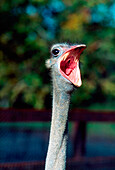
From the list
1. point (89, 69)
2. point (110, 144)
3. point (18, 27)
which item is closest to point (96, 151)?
point (110, 144)

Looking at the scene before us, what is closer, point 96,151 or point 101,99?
point 96,151

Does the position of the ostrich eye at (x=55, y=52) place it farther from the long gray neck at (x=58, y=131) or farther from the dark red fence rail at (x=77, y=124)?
the dark red fence rail at (x=77, y=124)

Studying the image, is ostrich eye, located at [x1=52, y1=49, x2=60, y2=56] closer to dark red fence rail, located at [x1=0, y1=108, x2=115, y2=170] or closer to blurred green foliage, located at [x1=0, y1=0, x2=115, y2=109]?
dark red fence rail, located at [x1=0, y1=108, x2=115, y2=170]

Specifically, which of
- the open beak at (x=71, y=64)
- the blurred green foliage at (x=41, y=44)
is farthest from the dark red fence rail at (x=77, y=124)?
the blurred green foliage at (x=41, y=44)

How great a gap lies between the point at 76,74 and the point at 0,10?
5.07 metres

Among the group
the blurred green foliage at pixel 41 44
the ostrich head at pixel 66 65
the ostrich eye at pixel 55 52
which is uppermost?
the blurred green foliage at pixel 41 44

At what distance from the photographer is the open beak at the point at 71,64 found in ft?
4.15

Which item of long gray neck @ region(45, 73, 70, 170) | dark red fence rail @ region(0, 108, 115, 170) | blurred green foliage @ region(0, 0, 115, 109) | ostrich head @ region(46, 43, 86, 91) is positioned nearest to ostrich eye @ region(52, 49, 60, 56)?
ostrich head @ region(46, 43, 86, 91)

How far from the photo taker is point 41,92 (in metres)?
6.45

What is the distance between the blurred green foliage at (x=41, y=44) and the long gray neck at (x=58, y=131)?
4.52 m

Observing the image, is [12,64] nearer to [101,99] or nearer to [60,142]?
[101,99]

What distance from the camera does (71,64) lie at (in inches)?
51.8

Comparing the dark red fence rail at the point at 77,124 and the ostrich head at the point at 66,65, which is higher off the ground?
the ostrich head at the point at 66,65

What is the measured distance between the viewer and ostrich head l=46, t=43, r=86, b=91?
4.10ft
